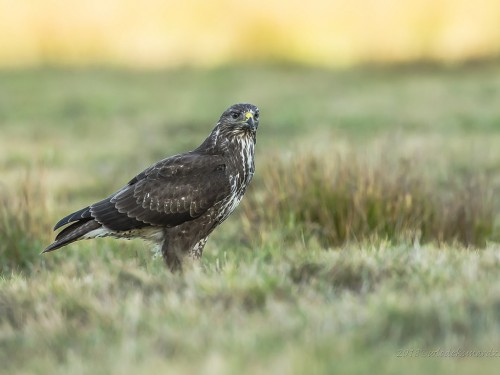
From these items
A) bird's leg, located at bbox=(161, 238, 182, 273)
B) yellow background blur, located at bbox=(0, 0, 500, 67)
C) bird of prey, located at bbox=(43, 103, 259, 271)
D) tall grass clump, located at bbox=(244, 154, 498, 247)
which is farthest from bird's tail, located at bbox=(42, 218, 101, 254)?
yellow background blur, located at bbox=(0, 0, 500, 67)

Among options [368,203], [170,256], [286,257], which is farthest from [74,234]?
[368,203]

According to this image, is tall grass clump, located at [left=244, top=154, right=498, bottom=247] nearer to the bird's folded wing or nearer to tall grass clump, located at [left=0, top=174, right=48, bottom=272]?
the bird's folded wing

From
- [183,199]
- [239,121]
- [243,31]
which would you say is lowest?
[243,31]

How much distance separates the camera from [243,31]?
80.2ft

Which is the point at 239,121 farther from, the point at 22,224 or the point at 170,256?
the point at 22,224

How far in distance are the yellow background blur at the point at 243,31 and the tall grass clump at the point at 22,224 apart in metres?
15.2

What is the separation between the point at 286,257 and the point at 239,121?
1.44 m

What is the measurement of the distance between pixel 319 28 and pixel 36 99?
282 inches

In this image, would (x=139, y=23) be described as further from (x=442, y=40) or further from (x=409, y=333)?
(x=409, y=333)

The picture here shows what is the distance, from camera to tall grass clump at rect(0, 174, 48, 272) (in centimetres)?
822

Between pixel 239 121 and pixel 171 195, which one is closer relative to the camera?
pixel 171 195

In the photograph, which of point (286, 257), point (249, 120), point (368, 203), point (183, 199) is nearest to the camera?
point (286, 257)

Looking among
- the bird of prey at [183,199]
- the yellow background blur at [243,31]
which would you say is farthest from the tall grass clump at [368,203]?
the yellow background blur at [243,31]

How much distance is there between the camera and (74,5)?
81.7ft
